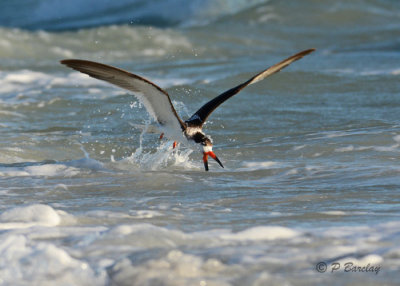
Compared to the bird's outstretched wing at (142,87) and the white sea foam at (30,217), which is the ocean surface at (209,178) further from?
the bird's outstretched wing at (142,87)

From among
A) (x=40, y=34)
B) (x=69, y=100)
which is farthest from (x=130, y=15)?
(x=69, y=100)

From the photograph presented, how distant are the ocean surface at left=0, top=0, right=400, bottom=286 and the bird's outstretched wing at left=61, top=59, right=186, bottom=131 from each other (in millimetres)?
396

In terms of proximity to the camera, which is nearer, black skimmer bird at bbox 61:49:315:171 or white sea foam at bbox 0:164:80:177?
black skimmer bird at bbox 61:49:315:171

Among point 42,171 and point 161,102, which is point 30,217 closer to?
point 42,171

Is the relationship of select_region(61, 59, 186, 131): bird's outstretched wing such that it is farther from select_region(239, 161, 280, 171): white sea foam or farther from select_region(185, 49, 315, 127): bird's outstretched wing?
select_region(239, 161, 280, 171): white sea foam

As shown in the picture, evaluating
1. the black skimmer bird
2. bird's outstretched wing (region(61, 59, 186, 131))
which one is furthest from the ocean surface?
bird's outstretched wing (region(61, 59, 186, 131))

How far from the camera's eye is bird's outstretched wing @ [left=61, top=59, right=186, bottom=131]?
6.20 m

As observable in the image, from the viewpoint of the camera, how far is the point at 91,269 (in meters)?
4.11

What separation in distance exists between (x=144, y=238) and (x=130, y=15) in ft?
79.2

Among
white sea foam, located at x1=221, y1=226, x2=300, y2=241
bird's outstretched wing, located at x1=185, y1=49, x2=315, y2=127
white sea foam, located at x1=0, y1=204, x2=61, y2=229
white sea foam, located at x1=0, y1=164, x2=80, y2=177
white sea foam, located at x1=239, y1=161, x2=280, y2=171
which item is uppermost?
bird's outstretched wing, located at x1=185, y1=49, x2=315, y2=127

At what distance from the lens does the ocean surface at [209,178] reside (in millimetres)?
4148

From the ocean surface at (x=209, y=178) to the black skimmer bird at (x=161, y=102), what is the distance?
293 mm

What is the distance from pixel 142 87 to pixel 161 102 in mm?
282

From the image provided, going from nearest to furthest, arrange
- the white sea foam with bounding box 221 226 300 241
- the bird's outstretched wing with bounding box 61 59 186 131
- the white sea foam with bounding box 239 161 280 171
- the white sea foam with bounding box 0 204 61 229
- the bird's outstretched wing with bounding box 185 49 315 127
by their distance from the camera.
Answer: the white sea foam with bounding box 221 226 300 241 → the white sea foam with bounding box 0 204 61 229 → the bird's outstretched wing with bounding box 61 59 186 131 → the white sea foam with bounding box 239 161 280 171 → the bird's outstretched wing with bounding box 185 49 315 127
